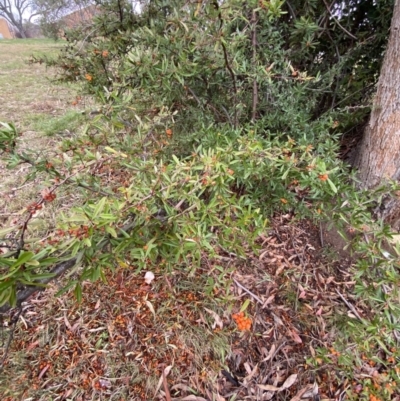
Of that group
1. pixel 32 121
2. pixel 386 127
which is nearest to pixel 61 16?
pixel 32 121

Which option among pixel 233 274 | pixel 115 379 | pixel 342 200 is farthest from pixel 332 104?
pixel 115 379

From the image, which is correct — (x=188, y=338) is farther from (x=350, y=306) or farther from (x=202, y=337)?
(x=350, y=306)

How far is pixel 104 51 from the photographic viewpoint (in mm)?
1448

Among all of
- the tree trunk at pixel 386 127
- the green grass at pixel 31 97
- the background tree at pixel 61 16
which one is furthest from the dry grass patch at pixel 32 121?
the tree trunk at pixel 386 127

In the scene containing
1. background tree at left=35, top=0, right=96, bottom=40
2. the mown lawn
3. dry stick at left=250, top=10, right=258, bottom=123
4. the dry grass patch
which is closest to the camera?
dry stick at left=250, top=10, right=258, bottom=123

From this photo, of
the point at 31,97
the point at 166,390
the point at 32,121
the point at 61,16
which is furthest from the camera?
the point at 31,97

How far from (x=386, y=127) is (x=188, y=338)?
1.42m

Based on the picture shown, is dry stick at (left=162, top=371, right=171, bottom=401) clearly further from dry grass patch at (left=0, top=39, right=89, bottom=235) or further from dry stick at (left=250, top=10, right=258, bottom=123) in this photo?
dry stick at (left=250, top=10, right=258, bottom=123)

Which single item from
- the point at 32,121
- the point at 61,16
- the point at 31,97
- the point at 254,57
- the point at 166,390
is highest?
the point at 61,16

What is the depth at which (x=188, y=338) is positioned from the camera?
1.49 metres

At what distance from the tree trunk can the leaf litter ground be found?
2.20ft

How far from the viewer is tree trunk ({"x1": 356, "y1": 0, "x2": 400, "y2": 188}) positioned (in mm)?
1257

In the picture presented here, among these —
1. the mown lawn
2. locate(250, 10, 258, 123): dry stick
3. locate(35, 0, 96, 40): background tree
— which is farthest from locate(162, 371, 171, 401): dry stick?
locate(35, 0, 96, 40): background tree

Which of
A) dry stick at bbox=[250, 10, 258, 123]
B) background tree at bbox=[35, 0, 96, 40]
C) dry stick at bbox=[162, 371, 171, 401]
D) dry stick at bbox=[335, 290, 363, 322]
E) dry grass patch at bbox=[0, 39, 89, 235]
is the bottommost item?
dry stick at bbox=[162, 371, 171, 401]
